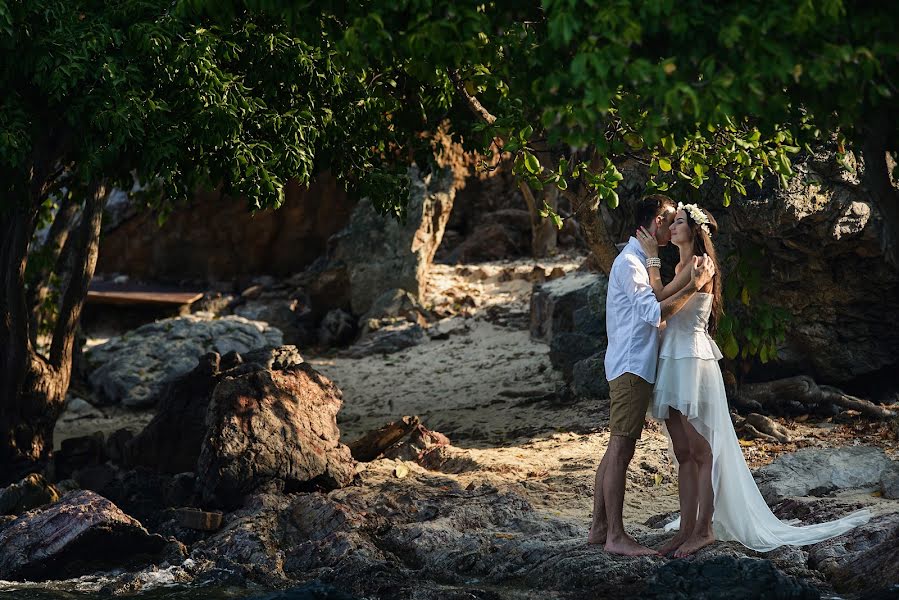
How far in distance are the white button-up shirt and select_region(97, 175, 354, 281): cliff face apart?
1422 centimetres

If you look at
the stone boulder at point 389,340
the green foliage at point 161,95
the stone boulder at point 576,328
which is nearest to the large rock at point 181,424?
the green foliage at point 161,95

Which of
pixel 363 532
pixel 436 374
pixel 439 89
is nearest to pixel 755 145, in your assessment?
pixel 439 89

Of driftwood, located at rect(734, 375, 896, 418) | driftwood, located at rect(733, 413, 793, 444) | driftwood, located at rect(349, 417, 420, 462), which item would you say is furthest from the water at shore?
driftwood, located at rect(734, 375, 896, 418)

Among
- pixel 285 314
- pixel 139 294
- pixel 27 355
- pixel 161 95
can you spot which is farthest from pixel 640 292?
pixel 139 294

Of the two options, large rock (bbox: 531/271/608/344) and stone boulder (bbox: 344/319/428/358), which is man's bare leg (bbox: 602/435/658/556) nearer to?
large rock (bbox: 531/271/608/344)

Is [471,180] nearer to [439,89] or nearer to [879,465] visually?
[439,89]

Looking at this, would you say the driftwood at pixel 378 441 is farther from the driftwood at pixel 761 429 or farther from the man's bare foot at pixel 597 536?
the man's bare foot at pixel 597 536

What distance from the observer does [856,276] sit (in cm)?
1042

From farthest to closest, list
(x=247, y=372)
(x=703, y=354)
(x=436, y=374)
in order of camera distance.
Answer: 1. (x=436, y=374)
2. (x=247, y=372)
3. (x=703, y=354)

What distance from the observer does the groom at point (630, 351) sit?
238 inches

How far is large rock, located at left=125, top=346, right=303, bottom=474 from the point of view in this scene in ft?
31.9

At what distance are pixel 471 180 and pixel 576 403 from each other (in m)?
11.3

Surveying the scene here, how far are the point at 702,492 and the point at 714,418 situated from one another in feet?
1.38

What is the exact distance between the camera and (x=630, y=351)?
19.9ft
